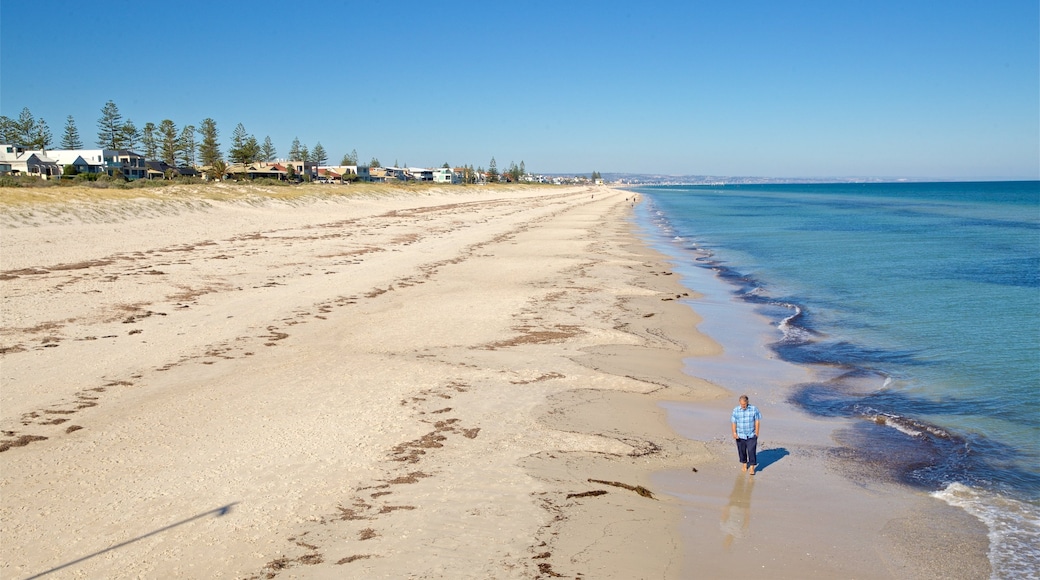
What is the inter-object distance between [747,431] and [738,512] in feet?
3.87

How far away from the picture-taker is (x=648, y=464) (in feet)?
28.9

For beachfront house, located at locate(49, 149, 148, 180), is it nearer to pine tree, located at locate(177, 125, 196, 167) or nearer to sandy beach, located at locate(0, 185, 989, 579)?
pine tree, located at locate(177, 125, 196, 167)

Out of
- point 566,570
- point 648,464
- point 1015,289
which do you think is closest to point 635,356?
point 648,464

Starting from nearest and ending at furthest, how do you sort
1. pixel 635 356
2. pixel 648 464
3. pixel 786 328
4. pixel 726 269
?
pixel 648 464, pixel 635 356, pixel 786 328, pixel 726 269

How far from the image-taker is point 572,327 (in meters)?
16.1

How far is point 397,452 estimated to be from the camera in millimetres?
8453

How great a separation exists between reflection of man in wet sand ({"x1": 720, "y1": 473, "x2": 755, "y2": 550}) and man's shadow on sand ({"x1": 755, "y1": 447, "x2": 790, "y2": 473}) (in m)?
0.50

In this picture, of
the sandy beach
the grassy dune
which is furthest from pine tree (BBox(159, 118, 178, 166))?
the sandy beach

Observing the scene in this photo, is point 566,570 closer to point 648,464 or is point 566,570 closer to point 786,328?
point 648,464

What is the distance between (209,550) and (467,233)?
116 ft

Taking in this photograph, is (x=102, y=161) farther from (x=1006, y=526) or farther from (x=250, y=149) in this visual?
(x=1006, y=526)

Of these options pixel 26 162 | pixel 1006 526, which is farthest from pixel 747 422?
pixel 26 162

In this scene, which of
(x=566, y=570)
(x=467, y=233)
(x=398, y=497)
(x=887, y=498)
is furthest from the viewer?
(x=467, y=233)

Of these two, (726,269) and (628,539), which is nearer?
(628,539)
